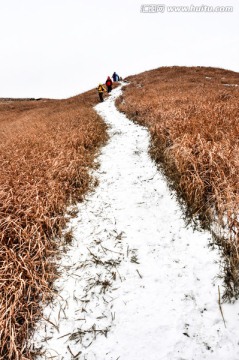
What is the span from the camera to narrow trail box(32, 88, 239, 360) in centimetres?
Answer: 279

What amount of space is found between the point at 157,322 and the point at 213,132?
4.52 m

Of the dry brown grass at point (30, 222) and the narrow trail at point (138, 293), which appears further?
the dry brown grass at point (30, 222)

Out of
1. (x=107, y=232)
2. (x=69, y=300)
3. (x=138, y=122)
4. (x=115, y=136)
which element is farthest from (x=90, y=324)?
(x=138, y=122)

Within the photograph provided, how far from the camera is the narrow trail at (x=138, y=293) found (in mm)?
2791

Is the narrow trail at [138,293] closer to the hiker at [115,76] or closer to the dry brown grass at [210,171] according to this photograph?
the dry brown grass at [210,171]

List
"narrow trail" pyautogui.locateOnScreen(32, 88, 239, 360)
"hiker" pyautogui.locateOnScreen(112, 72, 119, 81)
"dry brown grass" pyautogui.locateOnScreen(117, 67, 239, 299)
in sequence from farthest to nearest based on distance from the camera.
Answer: "hiker" pyautogui.locateOnScreen(112, 72, 119, 81), "dry brown grass" pyautogui.locateOnScreen(117, 67, 239, 299), "narrow trail" pyautogui.locateOnScreen(32, 88, 239, 360)

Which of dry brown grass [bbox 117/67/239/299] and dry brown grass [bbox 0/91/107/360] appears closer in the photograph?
dry brown grass [bbox 0/91/107/360]

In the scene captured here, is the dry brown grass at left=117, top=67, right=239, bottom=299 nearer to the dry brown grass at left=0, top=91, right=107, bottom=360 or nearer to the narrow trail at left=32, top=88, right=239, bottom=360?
the narrow trail at left=32, top=88, right=239, bottom=360

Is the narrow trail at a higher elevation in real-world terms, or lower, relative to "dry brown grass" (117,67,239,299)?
lower

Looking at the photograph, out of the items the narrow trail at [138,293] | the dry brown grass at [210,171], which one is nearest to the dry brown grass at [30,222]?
the narrow trail at [138,293]

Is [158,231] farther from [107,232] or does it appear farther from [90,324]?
[90,324]

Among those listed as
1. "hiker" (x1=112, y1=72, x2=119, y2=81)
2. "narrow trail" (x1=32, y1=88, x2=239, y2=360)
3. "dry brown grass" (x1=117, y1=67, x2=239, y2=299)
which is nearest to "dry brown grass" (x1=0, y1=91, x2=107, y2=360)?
"narrow trail" (x1=32, y1=88, x2=239, y2=360)

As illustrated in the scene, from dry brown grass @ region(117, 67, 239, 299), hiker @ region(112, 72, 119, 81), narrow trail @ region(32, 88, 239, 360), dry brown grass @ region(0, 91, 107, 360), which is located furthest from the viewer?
hiker @ region(112, 72, 119, 81)

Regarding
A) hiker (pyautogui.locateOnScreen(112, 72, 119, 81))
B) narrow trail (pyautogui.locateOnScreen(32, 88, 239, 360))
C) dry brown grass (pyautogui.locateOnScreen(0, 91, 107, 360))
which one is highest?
hiker (pyautogui.locateOnScreen(112, 72, 119, 81))
